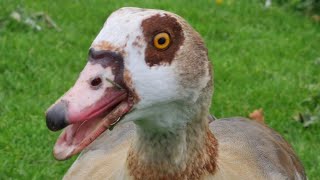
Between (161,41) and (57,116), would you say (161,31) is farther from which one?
(57,116)

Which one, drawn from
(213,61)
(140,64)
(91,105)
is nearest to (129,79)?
(140,64)

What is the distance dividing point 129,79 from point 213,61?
161 inches

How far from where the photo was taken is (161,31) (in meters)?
2.53

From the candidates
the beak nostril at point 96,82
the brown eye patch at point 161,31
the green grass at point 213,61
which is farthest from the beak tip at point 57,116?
the green grass at point 213,61

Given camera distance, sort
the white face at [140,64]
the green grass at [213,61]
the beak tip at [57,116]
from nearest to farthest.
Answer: the beak tip at [57,116], the white face at [140,64], the green grass at [213,61]

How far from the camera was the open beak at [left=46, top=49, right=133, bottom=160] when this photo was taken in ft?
7.59

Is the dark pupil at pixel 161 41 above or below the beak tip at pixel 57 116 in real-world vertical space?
above

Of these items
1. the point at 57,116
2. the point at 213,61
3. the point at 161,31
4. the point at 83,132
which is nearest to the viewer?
the point at 57,116

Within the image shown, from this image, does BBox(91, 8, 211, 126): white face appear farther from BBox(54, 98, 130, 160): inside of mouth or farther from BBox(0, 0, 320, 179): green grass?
BBox(0, 0, 320, 179): green grass

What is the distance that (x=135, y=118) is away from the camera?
257cm

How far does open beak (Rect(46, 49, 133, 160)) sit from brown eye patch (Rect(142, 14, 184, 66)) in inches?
4.7

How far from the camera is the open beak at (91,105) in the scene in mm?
2312

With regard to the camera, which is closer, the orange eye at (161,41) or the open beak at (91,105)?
the open beak at (91,105)

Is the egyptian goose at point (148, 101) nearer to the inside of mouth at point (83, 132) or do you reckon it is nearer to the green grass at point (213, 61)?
the inside of mouth at point (83, 132)
